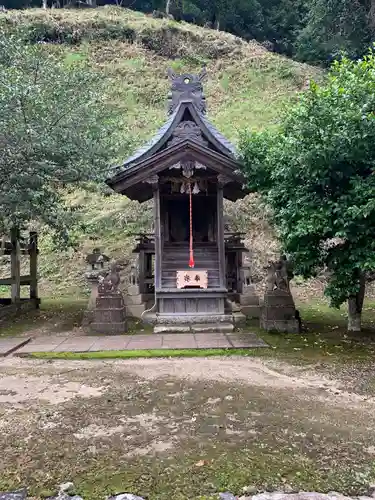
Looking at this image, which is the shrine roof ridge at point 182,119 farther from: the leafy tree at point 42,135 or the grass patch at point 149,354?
the grass patch at point 149,354

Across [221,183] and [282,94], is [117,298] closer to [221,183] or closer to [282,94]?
[221,183]

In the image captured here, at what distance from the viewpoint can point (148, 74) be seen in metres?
31.2

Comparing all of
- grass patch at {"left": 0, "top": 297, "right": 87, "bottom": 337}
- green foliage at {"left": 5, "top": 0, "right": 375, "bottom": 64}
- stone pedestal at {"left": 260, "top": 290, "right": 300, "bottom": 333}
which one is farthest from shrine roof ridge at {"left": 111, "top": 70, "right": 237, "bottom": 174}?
green foliage at {"left": 5, "top": 0, "right": 375, "bottom": 64}

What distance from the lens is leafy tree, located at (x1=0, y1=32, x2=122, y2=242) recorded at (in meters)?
8.48

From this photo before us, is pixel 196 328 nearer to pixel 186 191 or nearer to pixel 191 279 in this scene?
pixel 191 279

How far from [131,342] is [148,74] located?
90.1ft

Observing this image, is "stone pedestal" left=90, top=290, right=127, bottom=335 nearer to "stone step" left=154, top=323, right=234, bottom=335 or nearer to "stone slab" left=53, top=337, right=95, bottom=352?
"stone slab" left=53, top=337, right=95, bottom=352

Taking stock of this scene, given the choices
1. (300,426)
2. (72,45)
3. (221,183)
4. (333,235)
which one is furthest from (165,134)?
(72,45)

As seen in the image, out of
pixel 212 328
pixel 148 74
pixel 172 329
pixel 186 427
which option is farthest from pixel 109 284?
pixel 148 74

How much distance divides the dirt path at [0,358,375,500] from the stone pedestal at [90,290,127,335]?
8.81 ft

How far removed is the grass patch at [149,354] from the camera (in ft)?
22.5

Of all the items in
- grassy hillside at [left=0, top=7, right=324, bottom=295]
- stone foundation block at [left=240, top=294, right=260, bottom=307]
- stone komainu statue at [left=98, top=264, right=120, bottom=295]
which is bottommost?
stone foundation block at [left=240, top=294, right=260, bottom=307]

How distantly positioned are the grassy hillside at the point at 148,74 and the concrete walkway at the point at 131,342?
1028cm

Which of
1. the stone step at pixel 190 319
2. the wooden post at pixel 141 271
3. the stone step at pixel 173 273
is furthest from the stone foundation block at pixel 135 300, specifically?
the stone step at pixel 190 319
